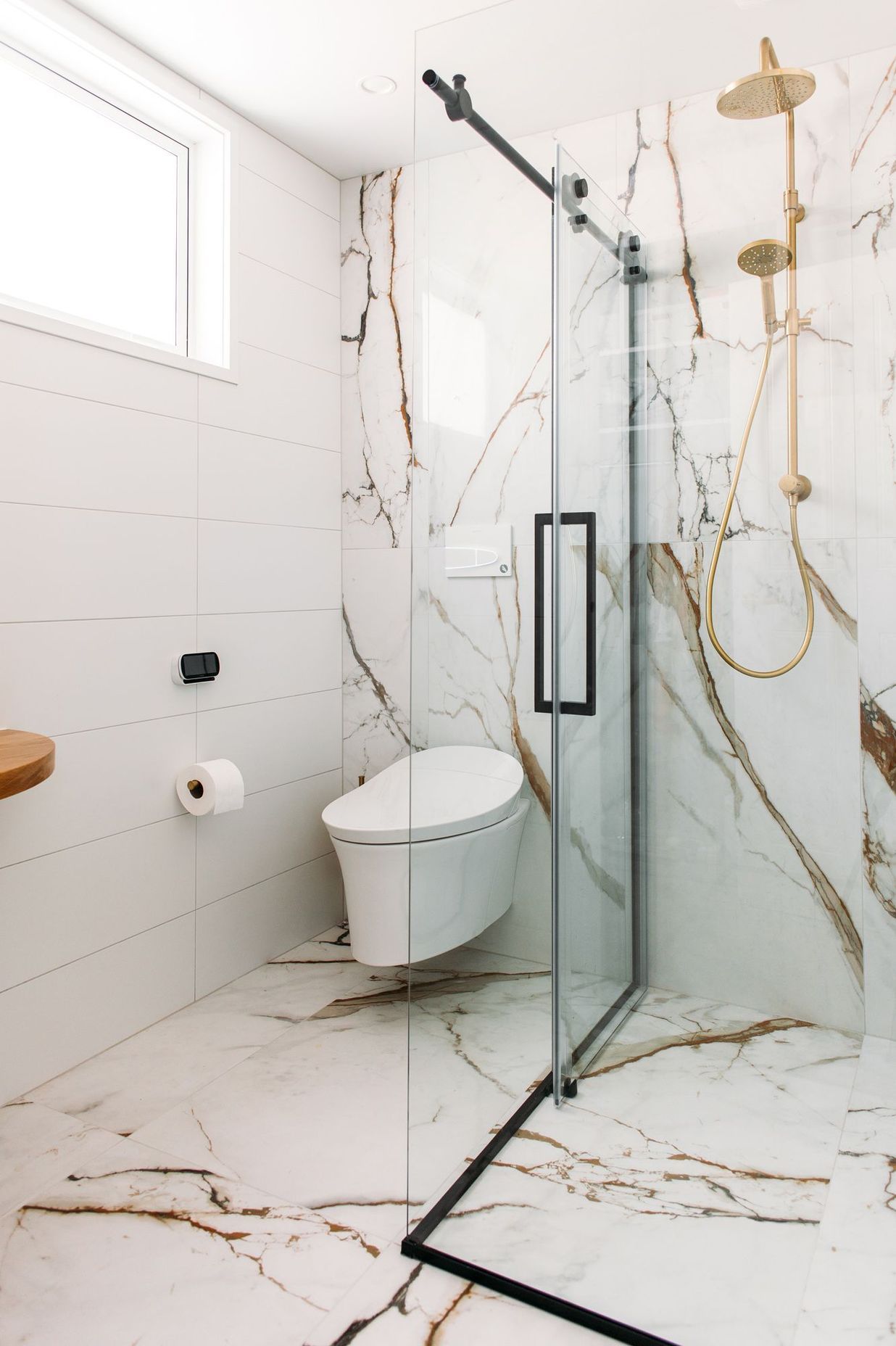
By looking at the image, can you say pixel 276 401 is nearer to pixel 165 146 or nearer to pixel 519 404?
pixel 165 146

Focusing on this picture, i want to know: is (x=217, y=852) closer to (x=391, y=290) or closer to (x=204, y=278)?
(x=204, y=278)

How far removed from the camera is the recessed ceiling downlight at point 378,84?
2197 millimetres

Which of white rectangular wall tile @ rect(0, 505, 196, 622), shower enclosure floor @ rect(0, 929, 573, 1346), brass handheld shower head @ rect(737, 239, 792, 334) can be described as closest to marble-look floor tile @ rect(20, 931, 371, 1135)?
shower enclosure floor @ rect(0, 929, 573, 1346)

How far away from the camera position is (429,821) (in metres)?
1.49

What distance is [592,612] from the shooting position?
1.47 meters

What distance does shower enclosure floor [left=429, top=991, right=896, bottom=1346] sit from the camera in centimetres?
123

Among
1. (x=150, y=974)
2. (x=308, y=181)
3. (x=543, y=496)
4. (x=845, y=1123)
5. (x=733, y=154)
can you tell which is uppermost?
(x=308, y=181)

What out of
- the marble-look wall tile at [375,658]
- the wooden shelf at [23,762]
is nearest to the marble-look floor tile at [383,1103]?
the wooden shelf at [23,762]

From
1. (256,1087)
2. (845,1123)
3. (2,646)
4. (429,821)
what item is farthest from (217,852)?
(845,1123)

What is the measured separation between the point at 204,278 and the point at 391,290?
1.99 feet

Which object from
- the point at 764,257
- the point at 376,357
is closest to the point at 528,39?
the point at 764,257

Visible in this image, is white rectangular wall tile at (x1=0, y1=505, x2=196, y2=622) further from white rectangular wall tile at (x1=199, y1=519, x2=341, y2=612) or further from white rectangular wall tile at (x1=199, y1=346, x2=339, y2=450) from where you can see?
white rectangular wall tile at (x1=199, y1=346, x2=339, y2=450)

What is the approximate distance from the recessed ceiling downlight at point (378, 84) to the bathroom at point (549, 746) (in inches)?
3.9

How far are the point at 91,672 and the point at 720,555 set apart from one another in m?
1.43
